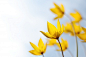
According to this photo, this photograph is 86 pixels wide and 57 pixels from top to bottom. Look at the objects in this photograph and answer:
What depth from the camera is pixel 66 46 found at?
77 cm

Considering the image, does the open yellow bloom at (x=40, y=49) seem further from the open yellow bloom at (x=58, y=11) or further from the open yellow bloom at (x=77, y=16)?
the open yellow bloom at (x=77, y=16)

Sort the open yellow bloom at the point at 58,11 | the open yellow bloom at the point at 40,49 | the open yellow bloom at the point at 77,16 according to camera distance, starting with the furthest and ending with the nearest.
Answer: the open yellow bloom at the point at 77,16 → the open yellow bloom at the point at 58,11 → the open yellow bloom at the point at 40,49

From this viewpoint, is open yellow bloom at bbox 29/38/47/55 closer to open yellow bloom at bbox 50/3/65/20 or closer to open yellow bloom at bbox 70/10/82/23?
open yellow bloom at bbox 50/3/65/20

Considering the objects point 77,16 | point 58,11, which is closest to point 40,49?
point 58,11

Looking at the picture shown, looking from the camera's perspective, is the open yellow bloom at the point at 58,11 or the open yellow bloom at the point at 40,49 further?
the open yellow bloom at the point at 58,11

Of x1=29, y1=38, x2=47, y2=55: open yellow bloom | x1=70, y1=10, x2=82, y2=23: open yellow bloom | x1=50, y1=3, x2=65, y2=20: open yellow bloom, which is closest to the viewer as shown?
x1=29, y1=38, x2=47, y2=55: open yellow bloom

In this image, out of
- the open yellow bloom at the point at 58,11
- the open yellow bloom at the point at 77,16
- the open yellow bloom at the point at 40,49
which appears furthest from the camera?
the open yellow bloom at the point at 77,16

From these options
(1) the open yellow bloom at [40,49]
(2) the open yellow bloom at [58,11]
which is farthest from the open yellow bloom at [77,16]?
(1) the open yellow bloom at [40,49]

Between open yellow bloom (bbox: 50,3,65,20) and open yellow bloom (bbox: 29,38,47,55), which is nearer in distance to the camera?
open yellow bloom (bbox: 29,38,47,55)

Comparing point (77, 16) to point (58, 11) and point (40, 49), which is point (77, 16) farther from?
point (40, 49)

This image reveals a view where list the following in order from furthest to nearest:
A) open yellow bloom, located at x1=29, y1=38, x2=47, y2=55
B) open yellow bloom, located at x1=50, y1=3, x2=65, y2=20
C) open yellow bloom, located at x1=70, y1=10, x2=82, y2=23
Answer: open yellow bloom, located at x1=70, y1=10, x2=82, y2=23, open yellow bloom, located at x1=50, y1=3, x2=65, y2=20, open yellow bloom, located at x1=29, y1=38, x2=47, y2=55

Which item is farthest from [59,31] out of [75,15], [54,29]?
[75,15]

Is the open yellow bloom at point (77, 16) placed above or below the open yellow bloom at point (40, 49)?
above

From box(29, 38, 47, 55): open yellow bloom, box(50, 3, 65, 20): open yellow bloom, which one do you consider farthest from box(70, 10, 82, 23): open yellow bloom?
box(29, 38, 47, 55): open yellow bloom
